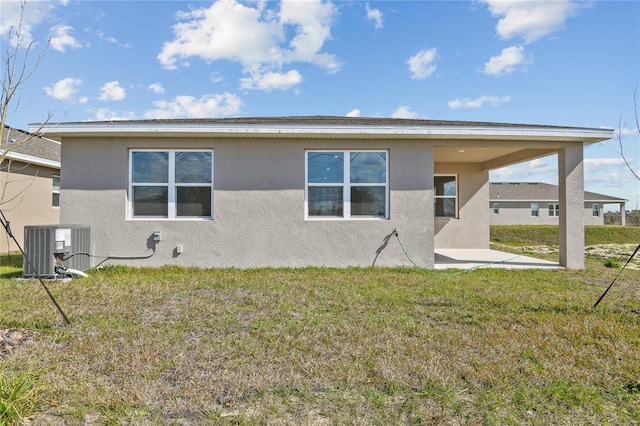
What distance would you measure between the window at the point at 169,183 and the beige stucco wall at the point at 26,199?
16.5ft

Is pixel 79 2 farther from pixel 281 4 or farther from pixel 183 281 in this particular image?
pixel 183 281

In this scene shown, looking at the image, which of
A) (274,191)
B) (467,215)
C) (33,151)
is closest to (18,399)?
(274,191)

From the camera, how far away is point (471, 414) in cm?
244

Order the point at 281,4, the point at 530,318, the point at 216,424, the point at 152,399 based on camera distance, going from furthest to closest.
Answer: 1. the point at 281,4
2. the point at 530,318
3. the point at 152,399
4. the point at 216,424

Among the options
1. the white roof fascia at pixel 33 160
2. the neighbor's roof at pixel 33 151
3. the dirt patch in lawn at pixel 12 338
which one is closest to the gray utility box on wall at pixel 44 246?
the dirt patch in lawn at pixel 12 338

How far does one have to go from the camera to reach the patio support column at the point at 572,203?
810cm

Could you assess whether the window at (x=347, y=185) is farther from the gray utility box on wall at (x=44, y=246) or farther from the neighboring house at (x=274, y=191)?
the gray utility box on wall at (x=44, y=246)

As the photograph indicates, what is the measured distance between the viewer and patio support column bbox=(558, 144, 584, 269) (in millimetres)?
8102

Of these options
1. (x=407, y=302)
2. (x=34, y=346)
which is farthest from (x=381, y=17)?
(x=34, y=346)

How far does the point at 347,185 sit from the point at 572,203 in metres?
5.14

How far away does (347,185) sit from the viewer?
8047mm

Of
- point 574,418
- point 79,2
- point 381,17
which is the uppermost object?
point 381,17

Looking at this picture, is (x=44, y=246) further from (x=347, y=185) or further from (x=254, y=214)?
(x=347, y=185)

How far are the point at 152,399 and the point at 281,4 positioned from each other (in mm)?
10347
